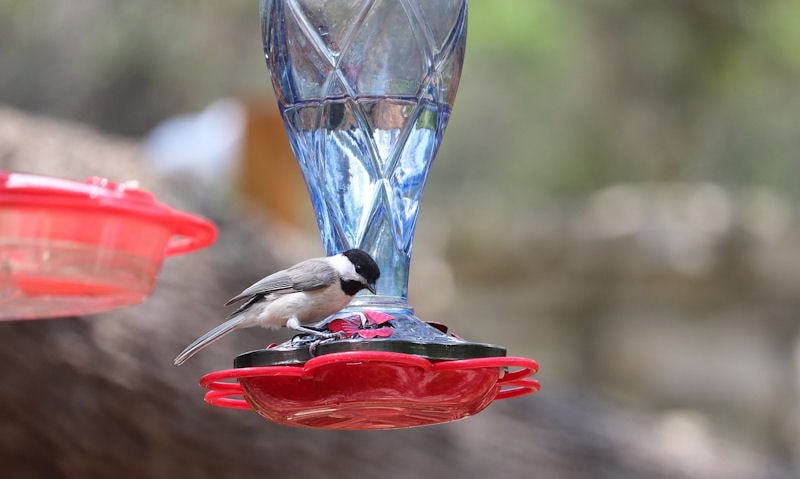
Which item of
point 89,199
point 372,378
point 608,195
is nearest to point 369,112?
point 89,199

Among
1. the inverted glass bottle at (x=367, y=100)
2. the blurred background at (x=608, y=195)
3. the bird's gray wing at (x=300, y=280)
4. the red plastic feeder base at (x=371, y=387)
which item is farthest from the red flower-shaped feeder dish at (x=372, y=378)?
the blurred background at (x=608, y=195)

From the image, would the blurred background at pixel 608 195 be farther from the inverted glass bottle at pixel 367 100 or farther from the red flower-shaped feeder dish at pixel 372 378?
the red flower-shaped feeder dish at pixel 372 378

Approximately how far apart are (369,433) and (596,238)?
4071 millimetres

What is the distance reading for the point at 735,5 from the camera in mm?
7152

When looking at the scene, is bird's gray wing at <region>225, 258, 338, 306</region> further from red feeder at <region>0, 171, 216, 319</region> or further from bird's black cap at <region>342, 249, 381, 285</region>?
red feeder at <region>0, 171, 216, 319</region>

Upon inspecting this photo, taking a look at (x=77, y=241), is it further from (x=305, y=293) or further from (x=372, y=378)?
(x=372, y=378)

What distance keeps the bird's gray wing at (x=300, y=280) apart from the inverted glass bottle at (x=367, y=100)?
0.22 m

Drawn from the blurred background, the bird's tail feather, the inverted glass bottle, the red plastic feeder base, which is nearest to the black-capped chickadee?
the bird's tail feather

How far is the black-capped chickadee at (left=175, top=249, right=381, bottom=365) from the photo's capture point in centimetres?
161

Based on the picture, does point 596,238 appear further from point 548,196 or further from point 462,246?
point 548,196

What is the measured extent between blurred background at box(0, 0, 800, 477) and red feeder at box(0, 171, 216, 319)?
4.06 m

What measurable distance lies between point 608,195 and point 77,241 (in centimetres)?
651

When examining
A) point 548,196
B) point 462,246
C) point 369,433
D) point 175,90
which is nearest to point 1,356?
point 369,433

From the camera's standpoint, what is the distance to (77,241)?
1.76 meters
